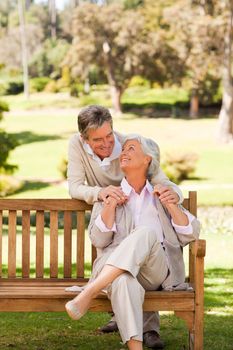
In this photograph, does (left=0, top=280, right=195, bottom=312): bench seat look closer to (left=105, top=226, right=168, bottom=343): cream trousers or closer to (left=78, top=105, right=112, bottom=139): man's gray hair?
(left=105, top=226, right=168, bottom=343): cream trousers

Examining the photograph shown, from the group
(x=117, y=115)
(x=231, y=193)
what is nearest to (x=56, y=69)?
(x=117, y=115)

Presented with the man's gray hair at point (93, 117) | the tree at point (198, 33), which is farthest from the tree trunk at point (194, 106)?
the man's gray hair at point (93, 117)

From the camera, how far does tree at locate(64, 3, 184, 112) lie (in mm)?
42406

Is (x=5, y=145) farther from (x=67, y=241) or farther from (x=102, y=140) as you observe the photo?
(x=102, y=140)

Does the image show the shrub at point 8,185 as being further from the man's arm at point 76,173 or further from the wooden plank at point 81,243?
the man's arm at point 76,173

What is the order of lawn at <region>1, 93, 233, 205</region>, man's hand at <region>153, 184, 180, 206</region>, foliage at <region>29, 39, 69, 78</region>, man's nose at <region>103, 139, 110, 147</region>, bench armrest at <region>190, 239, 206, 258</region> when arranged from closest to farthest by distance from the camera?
bench armrest at <region>190, 239, 206, 258</region>, man's hand at <region>153, 184, 180, 206</region>, man's nose at <region>103, 139, 110, 147</region>, lawn at <region>1, 93, 233, 205</region>, foliage at <region>29, 39, 69, 78</region>

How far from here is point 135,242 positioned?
472cm

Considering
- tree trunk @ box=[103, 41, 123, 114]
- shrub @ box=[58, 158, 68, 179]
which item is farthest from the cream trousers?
tree trunk @ box=[103, 41, 123, 114]

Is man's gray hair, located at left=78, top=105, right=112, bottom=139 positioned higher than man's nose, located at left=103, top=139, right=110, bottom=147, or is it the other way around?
man's gray hair, located at left=78, top=105, right=112, bottom=139

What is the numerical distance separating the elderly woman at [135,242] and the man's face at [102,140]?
0.13 metres

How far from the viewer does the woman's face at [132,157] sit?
5047mm

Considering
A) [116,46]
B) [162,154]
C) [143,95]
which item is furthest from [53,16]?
[162,154]

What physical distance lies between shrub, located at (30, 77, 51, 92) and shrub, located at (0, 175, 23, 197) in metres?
32.9

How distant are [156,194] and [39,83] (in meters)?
53.0
